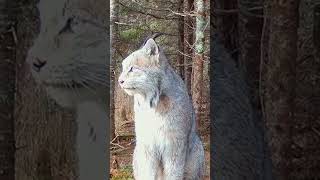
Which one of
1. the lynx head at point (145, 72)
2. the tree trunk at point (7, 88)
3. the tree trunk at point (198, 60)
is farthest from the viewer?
the tree trunk at point (198, 60)

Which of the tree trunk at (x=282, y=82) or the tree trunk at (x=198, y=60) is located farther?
the tree trunk at (x=198, y=60)

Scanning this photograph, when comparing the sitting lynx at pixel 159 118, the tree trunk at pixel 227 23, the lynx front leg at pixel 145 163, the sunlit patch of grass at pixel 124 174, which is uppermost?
the tree trunk at pixel 227 23

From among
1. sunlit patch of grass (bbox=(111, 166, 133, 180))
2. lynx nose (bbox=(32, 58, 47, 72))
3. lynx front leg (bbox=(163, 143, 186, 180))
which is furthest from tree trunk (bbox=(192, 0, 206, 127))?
lynx nose (bbox=(32, 58, 47, 72))

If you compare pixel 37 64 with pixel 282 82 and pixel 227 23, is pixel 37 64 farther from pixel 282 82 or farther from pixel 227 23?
pixel 282 82

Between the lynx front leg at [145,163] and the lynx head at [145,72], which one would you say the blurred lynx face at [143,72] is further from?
the lynx front leg at [145,163]

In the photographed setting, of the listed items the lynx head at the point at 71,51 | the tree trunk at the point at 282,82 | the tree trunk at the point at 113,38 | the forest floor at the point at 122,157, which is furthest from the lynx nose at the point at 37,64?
the tree trunk at the point at 282,82

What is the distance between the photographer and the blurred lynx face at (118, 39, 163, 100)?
1.29 m

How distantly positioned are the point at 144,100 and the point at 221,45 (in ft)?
0.80

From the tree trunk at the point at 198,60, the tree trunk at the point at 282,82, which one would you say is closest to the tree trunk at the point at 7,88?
the tree trunk at the point at 198,60

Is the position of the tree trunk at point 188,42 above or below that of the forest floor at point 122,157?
above

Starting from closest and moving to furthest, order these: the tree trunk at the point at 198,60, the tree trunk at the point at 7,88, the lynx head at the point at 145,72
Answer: the tree trunk at the point at 7,88
the lynx head at the point at 145,72
the tree trunk at the point at 198,60

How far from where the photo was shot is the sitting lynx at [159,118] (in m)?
1.30

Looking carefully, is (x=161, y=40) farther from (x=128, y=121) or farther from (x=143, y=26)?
(x=128, y=121)

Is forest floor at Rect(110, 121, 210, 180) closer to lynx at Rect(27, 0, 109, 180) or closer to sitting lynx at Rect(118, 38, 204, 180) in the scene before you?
sitting lynx at Rect(118, 38, 204, 180)
